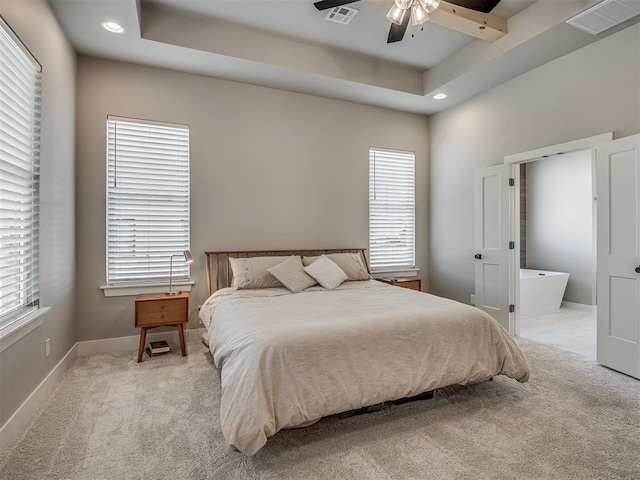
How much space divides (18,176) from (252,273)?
2.06 m

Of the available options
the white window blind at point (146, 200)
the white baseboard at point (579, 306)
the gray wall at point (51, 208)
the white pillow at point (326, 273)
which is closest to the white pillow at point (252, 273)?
the white pillow at point (326, 273)

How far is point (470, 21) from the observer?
→ 316 centimetres

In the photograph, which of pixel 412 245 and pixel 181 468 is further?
pixel 412 245

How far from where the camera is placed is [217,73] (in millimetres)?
3961

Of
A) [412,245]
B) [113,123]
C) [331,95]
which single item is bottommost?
[412,245]

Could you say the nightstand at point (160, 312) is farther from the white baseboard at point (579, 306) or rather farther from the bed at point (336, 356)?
the white baseboard at point (579, 306)

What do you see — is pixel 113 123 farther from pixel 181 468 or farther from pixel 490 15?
pixel 490 15

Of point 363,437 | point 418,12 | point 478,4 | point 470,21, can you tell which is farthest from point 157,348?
point 470,21

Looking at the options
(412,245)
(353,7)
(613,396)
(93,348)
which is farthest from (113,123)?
(613,396)

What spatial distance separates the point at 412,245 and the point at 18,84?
4.69m

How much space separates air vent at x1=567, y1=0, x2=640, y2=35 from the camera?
2.69 metres

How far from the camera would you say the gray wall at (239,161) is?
3.61 metres

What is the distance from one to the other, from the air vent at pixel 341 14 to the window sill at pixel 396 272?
3125 millimetres

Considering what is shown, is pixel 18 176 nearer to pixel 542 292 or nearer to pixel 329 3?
pixel 329 3
